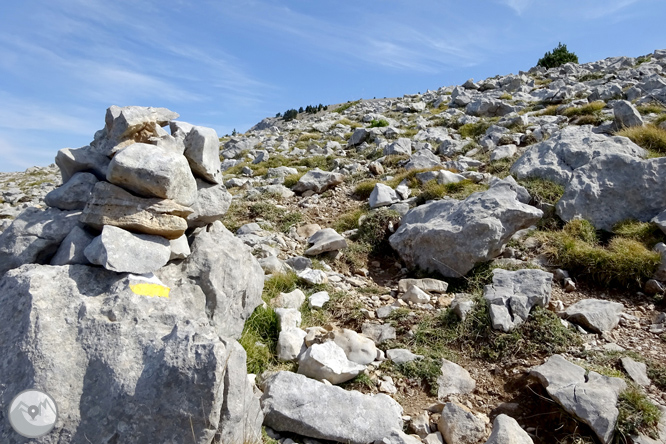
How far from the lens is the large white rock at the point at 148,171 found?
414cm

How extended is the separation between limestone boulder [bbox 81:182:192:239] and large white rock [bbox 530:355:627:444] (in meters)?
4.08

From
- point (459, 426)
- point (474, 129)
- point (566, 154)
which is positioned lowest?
point (459, 426)

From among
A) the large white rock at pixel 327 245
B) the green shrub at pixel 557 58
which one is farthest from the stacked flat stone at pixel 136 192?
the green shrub at pixel 557 58

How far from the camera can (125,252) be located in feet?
12.8

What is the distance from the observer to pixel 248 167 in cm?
1523

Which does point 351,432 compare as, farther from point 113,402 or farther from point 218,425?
point 113,402

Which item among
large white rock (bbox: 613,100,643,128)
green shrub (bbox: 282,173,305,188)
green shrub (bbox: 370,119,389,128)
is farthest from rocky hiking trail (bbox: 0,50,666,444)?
green shrub (bbox: 370,119,389,128)

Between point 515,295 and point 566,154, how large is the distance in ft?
16.8

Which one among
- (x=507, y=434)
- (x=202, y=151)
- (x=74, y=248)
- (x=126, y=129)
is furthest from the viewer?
(x=202, y=151)

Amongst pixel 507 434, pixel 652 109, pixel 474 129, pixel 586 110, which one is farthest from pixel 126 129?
pixel 652 109

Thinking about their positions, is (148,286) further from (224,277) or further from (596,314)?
(596,314)

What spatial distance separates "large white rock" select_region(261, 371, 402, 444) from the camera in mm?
3791

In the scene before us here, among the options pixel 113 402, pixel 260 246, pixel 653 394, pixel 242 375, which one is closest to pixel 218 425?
pixel 242 375

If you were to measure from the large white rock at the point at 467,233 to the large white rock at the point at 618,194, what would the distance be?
1.32 m
